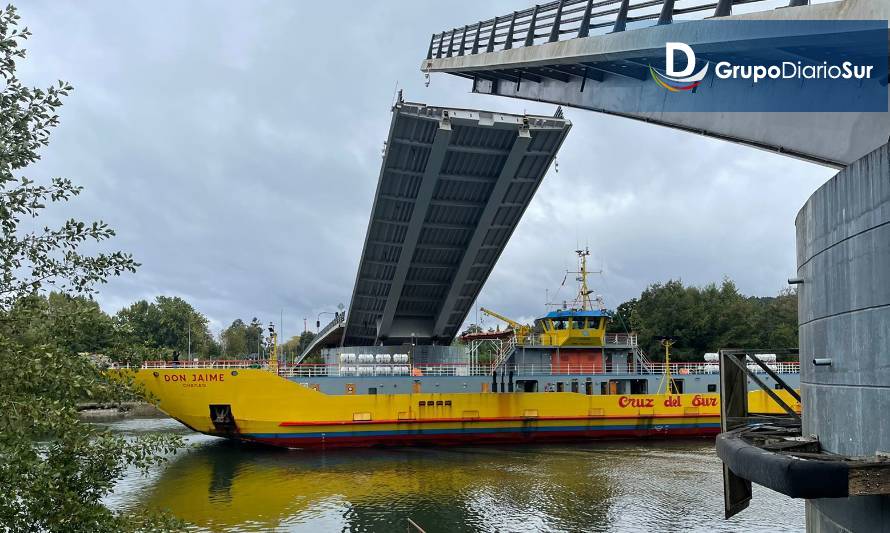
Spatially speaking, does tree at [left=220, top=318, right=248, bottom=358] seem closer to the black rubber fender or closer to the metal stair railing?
the metal stair railing

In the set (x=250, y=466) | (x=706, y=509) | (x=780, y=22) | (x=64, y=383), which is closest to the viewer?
(x=64, y=383)

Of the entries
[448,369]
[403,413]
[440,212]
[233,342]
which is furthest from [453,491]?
[233,342]

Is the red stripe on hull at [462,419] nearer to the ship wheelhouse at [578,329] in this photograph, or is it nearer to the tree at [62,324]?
the ship wheelhouse at [578,329]

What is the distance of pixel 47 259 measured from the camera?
17.6 feet

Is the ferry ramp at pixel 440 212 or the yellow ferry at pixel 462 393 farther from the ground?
the ferry ramp at pixel 440 212

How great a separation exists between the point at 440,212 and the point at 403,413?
24.9 feet

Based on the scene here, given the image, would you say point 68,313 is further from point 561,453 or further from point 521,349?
point 521,349

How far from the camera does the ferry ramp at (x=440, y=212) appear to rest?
64.8ft

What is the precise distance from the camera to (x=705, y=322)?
49.0 meters

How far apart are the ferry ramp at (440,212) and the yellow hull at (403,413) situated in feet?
13.6

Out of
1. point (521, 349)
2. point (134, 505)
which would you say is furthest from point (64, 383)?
point (521, 349)

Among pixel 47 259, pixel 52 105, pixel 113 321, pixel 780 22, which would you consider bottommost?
pixel 113 321

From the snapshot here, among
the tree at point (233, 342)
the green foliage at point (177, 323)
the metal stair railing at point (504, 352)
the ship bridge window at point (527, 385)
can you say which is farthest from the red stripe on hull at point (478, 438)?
the tree at point (233, 342)

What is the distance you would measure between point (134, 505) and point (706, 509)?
42.4 ft
